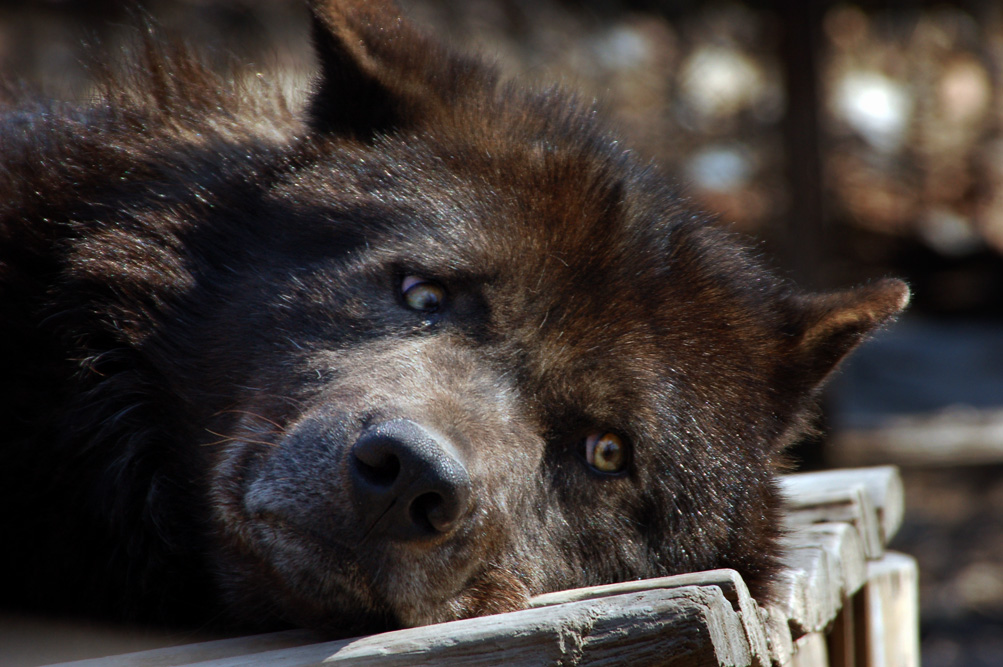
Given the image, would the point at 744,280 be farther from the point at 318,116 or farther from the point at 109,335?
the point at 109,335

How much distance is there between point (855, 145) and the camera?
7.15 m

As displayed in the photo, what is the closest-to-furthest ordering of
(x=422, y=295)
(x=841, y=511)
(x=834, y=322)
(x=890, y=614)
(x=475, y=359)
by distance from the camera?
(x=475, y=359)
(x=422, y=295)
(x=834, y=322)
(x=841, y=511)
(x=890, y=614)

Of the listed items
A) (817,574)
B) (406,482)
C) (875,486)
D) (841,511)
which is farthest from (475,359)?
(875,486)

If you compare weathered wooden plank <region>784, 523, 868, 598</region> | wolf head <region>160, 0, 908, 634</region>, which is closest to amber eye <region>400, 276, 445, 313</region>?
wolf head <region>160, 0, 908, 634</region>

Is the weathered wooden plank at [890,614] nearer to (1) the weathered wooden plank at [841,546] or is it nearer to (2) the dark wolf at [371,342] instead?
(1) the weathered wooden plank at [841,546]

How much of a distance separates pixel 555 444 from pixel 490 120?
1.00 meters

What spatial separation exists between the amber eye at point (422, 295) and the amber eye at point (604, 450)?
509 mm

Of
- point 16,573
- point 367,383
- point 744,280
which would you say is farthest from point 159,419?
point 744,280

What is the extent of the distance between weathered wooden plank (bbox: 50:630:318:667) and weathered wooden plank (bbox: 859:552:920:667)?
6.56 feet

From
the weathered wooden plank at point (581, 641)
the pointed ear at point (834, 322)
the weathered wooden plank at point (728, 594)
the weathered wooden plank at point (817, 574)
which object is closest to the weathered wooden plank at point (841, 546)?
the weathered wooden plank at point (817, 574)

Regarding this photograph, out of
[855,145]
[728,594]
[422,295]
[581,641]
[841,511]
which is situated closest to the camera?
[581,641]

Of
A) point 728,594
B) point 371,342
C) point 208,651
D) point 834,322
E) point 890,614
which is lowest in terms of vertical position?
point 208,651

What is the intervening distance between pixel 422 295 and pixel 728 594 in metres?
1.06

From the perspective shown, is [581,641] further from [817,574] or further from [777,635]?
[817,574]
